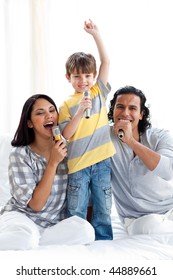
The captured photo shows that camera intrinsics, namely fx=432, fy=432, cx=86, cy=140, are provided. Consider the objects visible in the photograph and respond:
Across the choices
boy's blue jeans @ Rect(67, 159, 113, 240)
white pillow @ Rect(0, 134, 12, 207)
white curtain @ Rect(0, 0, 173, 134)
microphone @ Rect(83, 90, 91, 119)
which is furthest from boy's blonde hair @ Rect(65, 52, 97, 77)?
white curtain @ Rect(0, 0, 173, 134)

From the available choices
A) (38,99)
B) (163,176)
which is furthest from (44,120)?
(163,176)

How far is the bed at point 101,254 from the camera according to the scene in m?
1.51

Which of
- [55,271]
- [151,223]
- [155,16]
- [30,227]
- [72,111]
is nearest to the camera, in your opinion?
[55,271]

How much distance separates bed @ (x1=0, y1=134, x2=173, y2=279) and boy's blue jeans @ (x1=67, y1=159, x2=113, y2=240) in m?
0.21

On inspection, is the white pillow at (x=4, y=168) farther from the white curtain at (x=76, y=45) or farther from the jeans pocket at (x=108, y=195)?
the white curtain at (x=76, y=45)

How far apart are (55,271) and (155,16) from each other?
2.29 metres

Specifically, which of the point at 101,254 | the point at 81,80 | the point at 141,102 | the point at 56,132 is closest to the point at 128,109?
the point at 141,102

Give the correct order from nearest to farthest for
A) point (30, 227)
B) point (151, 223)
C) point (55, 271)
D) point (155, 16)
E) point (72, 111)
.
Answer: point (55, 271)
point (30, 227)
point (151, 223)
point (72, 111)
point (155, 16)

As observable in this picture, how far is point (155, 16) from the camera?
3.20m

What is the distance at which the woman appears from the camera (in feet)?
5.81

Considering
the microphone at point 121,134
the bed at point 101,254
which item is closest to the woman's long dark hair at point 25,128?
the microphone at point 121,134

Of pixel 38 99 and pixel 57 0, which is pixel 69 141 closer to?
pixel 38 99

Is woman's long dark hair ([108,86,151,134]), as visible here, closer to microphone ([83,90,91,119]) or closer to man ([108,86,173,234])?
man ([108,86,173,234])

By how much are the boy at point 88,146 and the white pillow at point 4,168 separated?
0.56 metres
